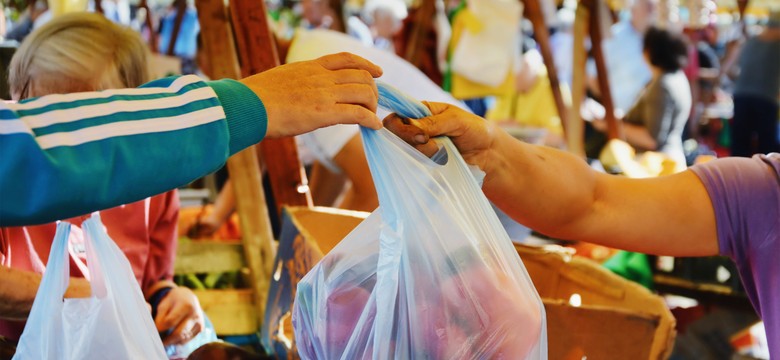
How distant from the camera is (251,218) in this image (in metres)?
2.01

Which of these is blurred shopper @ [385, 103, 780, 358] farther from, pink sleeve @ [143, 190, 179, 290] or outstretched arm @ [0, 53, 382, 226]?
pink sleeve @ [143, 190, 179, 290]

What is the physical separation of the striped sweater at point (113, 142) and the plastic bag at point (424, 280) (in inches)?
8.6

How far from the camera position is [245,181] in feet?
6.49

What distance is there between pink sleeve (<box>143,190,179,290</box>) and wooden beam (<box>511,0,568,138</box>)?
8.44 feet

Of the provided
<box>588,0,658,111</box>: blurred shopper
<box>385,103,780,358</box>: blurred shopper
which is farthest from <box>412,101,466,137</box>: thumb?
<box>588,0,658,111</box>: blurred shopper

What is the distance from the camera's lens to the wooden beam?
4.00 metres

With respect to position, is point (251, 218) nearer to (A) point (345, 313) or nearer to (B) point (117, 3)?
(A) point (345, 313)

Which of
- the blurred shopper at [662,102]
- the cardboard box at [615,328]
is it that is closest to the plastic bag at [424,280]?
the cardboard box at [615,328]

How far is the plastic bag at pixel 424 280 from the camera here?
978 millimetres

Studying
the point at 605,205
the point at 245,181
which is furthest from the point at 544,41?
the point at 605,205

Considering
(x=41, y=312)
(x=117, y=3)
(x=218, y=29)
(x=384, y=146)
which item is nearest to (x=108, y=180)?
(x=384, y=146)

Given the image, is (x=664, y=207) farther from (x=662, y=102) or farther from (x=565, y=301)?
(x=662, y=102)

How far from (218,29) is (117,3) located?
16.6 feet

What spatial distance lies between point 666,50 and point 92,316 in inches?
165
